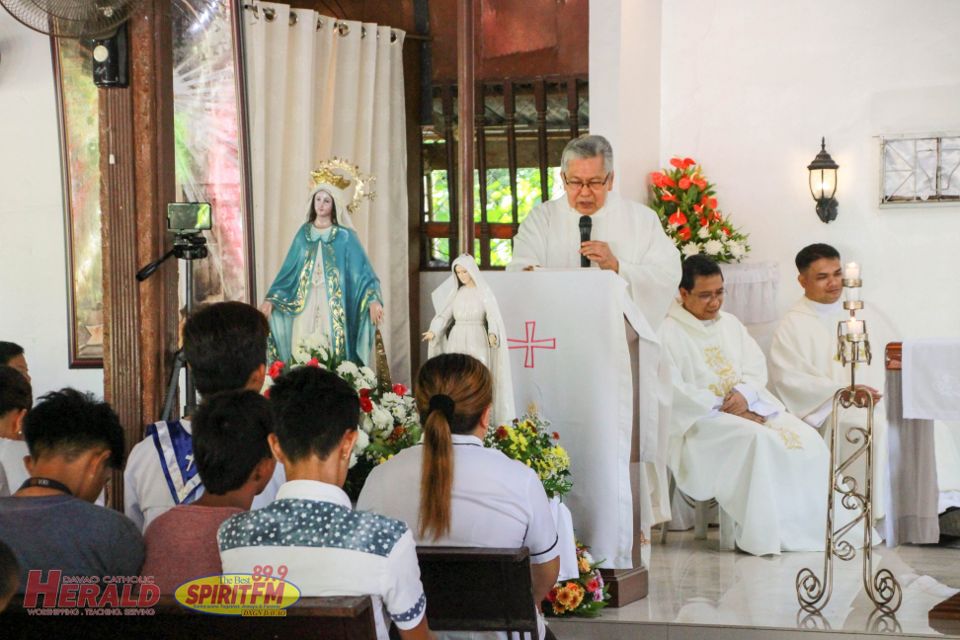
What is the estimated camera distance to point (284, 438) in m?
2.70

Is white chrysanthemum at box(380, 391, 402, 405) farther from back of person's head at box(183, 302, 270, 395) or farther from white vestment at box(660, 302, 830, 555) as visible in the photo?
white vestment at box(660, 302, 830, 555)

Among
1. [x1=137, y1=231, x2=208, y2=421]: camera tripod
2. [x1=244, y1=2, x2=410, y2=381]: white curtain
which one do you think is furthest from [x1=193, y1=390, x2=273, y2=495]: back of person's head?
[x1=244, y1=2, x2=410, y2=381]: white curtain

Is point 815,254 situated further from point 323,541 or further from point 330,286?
point 323,541

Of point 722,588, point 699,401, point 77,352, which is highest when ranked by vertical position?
point 77,352

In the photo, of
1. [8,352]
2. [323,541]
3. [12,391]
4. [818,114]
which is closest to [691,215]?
[818,114]

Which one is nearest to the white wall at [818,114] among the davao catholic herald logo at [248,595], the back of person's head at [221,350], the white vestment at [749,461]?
the white vestment at [749,461]

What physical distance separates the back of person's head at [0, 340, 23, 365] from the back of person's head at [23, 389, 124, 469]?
172cm

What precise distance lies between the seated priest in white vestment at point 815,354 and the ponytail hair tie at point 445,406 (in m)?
4.57

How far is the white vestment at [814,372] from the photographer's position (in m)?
7.45

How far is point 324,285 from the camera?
20.9ft

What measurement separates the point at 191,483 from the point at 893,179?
20.9 feet

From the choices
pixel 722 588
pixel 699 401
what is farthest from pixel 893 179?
pixel 722 588

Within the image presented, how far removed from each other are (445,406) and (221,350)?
596mm

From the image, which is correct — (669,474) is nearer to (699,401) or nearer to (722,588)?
(699,401)
